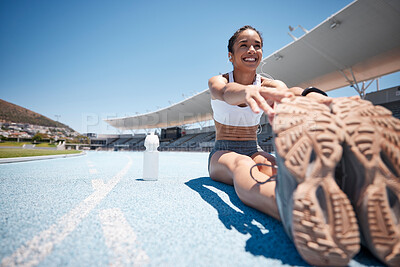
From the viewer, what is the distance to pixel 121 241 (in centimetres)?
73

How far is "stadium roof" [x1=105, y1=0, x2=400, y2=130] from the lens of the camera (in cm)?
890

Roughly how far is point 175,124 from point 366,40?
30.3 meters

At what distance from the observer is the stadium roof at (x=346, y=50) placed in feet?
29.2

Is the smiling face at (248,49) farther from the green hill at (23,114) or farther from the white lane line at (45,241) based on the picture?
the green hill at (23,114)

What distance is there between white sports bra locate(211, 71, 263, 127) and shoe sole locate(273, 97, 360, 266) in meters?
1.15

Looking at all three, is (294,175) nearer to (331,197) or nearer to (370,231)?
(331,197)

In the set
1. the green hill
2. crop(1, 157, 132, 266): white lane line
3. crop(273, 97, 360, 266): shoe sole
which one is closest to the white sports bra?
crop(273, 97, 360, 266): shoe sole

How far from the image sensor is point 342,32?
10008 millimetres

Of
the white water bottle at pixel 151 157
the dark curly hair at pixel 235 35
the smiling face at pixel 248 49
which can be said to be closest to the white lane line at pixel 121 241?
the white water bottle at pixel 151 157

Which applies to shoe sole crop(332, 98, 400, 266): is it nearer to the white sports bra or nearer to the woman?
the woman

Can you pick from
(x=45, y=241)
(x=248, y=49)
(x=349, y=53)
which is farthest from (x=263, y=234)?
(x=349, y=53)

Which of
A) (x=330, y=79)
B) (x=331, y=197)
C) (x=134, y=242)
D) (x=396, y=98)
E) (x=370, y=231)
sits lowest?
(x=134, y=242)

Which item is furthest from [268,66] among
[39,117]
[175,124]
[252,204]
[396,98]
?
[39,117]

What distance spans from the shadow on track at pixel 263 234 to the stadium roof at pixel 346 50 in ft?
25.9
